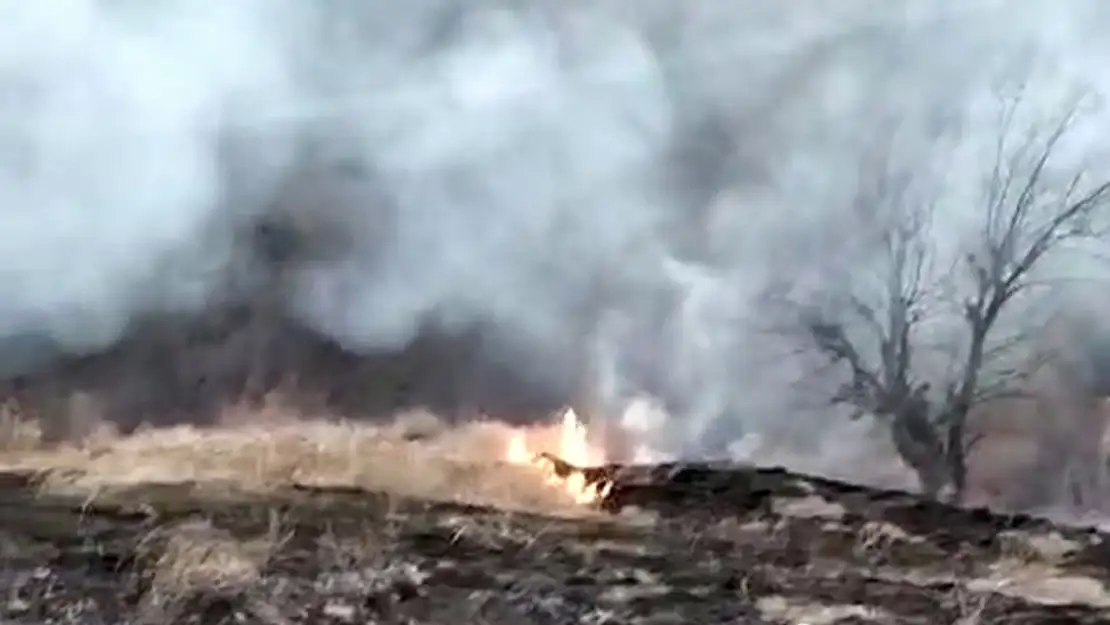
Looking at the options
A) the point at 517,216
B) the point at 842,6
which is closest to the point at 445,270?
the point at 517,216

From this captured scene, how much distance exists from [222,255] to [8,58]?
293mm

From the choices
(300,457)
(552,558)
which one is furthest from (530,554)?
(300,457)

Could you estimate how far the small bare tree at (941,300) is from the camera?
1.65 metres

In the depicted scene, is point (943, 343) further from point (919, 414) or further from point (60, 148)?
point (60, 148)

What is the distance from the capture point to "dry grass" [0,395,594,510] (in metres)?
1.57

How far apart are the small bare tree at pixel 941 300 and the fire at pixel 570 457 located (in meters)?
0.26

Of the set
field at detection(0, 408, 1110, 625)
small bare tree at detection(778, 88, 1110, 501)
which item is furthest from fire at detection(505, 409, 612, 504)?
small bare tree at detection(778, 88, 1110, 501)

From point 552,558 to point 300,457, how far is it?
11.0 inches

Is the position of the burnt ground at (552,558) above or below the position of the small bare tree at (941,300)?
below

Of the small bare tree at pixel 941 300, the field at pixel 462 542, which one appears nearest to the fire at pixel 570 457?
the field at pixel 462 542

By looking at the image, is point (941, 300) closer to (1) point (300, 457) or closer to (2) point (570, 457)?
(2) point (570, 457)

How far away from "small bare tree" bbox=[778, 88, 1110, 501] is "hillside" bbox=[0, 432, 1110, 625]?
0.09 metres

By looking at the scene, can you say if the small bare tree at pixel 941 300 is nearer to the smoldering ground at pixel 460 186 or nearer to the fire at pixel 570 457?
the smoldering ground at pixel 460 186

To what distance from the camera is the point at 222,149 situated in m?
1.62
